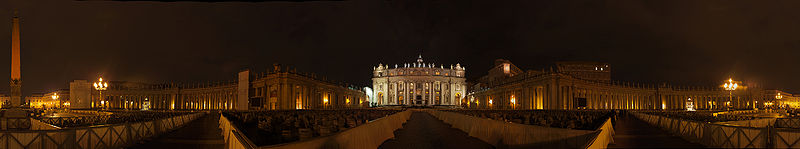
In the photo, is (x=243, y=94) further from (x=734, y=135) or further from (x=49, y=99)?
(x=49, y=99)

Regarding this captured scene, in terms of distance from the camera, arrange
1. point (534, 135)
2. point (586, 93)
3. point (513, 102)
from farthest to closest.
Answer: point (513, 102)
point (586, 93)
point (534, 135)

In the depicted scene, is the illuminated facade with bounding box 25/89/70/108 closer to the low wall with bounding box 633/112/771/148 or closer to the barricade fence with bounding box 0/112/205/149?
the barricade fence with bounding box 0/112/205/149

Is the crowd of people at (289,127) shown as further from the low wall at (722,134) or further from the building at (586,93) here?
the building at (586,93)

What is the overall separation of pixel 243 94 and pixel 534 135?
70109 millimetres

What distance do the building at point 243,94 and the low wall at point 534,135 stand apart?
157 ft

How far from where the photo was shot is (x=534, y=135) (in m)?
14.8

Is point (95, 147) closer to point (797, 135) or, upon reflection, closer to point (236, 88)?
point (797, 135)

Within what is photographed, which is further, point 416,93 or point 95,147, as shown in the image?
point 416,93

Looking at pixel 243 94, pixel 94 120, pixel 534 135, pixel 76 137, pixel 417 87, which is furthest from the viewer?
pixel 417 87

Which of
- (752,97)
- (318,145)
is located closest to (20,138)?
(318,145)

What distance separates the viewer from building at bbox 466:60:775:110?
75.1m

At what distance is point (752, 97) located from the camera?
109125mm

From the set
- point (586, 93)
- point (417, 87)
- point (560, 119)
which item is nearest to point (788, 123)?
point (560, 119)

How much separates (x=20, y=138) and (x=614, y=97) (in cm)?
9549
